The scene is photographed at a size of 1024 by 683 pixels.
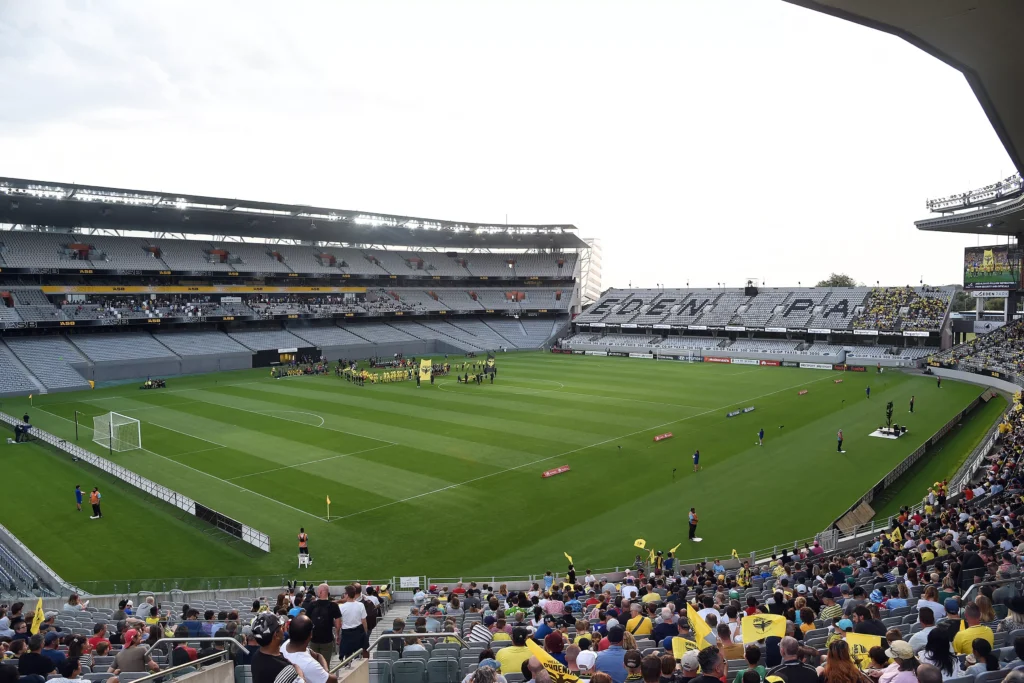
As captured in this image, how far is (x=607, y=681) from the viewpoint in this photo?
15.4 feet

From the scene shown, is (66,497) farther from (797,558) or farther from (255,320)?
(255,320)

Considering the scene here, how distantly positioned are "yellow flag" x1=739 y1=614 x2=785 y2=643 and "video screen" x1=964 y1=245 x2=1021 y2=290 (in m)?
56.9

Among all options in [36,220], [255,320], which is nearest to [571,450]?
[255,320]

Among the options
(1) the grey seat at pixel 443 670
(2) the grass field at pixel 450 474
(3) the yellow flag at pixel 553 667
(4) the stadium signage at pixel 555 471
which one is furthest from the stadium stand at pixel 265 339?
(3) the yellow flag at pixel 553 667

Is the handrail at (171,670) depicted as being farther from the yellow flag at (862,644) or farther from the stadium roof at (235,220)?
the stadium roof at (235,220)

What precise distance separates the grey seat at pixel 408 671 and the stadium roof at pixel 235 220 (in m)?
53.9

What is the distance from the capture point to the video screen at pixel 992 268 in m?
51.5

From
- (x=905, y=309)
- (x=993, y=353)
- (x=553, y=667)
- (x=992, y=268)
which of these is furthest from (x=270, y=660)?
(x=905, y=309)

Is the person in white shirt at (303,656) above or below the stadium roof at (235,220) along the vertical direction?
below

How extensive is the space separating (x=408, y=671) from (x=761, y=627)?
448 cm

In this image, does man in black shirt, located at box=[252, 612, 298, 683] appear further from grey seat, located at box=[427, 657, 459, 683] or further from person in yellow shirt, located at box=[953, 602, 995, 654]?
person in yellow shirt, located at box=[953, 602, 995, 654]

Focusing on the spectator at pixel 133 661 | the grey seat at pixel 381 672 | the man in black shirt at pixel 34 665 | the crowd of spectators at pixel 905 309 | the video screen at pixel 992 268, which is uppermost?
the video screen at pixel 992 268

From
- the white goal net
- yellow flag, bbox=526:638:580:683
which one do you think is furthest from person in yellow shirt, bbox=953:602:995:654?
the white goal net

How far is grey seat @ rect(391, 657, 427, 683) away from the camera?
8.21 meters
